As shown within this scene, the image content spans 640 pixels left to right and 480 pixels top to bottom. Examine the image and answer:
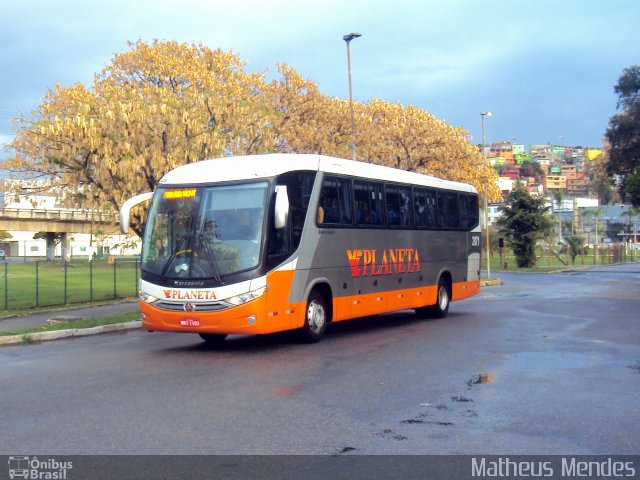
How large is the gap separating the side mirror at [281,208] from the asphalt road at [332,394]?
7.13 ft

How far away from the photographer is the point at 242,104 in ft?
97.3

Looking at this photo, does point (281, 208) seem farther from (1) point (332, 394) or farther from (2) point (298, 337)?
(1) point (332, 394)

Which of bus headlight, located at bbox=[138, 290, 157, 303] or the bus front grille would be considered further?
bus headlight, located at bbox=[138, 290, 157, 303]

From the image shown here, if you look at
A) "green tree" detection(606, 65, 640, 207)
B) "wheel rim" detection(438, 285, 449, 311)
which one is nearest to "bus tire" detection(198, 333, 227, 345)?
"wheel rim" detection(438, 285, 449, 311)

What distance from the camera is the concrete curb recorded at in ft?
50.5

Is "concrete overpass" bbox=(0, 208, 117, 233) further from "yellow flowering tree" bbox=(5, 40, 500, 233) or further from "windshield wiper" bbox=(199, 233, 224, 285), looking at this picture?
"windshield wiper" bbox=(199, 233, 224, 285)

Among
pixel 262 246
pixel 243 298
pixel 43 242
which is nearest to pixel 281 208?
pixel 262 246

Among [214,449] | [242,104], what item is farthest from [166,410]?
Answer: [242,104]

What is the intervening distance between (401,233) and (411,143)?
90.3ft

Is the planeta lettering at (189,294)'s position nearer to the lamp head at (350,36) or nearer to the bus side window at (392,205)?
the bus side window at (392,205)

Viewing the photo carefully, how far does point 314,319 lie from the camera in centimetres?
1437

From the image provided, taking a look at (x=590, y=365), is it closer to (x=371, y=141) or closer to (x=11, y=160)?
(x=11, y=160)
